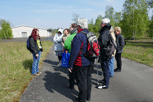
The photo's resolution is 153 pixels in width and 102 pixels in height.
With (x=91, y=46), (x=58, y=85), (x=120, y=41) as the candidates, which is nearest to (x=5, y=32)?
(x=58, y=85)

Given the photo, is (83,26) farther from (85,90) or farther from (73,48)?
(85,90)

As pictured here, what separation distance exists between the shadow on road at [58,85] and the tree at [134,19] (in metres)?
26.6

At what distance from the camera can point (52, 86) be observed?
4305 millimetres

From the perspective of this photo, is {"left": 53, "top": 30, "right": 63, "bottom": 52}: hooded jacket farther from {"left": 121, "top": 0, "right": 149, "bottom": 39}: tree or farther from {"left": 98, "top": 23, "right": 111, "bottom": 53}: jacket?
{"left": 121, "top": 0, "right": 149, "bottom": 39}: tree

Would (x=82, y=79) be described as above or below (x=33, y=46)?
below

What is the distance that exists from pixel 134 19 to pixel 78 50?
29.1 m

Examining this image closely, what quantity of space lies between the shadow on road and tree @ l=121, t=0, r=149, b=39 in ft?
87.3

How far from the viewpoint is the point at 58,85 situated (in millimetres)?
4402

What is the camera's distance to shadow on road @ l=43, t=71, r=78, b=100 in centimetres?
379

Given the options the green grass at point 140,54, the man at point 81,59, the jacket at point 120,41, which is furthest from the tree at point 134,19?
the man at point 81,59

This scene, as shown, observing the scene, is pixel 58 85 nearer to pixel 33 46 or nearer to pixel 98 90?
pixel 98 90

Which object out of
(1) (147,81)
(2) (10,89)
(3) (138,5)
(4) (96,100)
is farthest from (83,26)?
(3) (138,5)

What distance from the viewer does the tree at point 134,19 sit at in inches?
1081

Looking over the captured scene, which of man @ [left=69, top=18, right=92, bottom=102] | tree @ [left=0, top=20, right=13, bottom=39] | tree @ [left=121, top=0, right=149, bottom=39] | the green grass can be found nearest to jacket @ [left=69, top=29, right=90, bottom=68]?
man @ [left=69, top=18, right=92, bottom=102]
